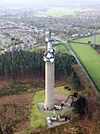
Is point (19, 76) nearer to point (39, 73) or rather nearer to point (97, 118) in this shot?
point (39, 73)

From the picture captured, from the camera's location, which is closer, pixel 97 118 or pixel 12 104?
pixel 97 118

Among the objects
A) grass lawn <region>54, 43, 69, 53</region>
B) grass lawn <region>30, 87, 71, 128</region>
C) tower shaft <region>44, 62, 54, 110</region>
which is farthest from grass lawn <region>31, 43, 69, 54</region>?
tower shaft <region>44, 62, 54, 110</region>

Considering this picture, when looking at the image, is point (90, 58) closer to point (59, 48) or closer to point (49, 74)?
point (59, 48)

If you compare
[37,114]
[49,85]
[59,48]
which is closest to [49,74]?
[49,85]

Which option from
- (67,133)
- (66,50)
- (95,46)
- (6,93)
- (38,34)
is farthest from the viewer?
(38,34)

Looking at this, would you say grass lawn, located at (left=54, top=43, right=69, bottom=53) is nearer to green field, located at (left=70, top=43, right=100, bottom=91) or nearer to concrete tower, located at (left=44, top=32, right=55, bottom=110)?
green field, located at (left=70, top=43, right=100, bottom=91)

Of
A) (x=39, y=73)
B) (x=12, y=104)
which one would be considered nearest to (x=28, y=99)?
(x=12, y=104)

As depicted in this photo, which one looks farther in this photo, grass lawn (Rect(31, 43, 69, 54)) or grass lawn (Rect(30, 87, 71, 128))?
grass lawn (Rect(31, 43, 69, 54))

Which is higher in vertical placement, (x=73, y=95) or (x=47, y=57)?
(x=47, y=57)
